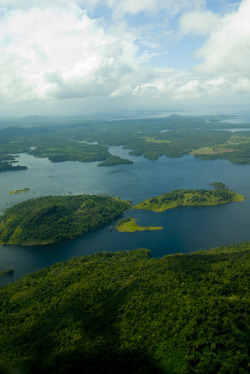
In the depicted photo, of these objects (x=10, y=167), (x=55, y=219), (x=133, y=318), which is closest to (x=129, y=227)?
(x=55, y=219)

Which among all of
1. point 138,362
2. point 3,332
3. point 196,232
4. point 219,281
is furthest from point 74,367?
point 196,232

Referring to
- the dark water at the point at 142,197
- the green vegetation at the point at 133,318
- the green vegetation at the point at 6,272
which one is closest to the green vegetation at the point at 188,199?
the dark water at the point at 142,197

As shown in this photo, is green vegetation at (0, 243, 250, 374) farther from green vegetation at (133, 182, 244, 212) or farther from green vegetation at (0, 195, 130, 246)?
green vegetation at (133, 182, 244, 212)

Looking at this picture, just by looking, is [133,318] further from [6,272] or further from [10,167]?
[10,167]

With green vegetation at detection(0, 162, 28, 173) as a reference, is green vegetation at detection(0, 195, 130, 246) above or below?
below

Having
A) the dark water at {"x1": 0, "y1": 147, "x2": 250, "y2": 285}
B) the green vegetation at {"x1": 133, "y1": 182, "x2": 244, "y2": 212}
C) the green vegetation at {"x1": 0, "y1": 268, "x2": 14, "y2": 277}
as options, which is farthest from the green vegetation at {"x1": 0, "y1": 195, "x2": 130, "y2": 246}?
the green vegetation at {"x1": 0, "y1": 268, "x2": 14, "y2": 277}

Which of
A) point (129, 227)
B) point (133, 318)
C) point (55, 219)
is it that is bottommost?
point (133, 318)

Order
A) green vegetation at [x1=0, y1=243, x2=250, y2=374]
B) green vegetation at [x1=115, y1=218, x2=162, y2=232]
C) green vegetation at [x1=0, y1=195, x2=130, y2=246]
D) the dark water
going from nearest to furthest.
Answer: green vegetation at [x1=0, y1=243, x2=250, y2=374], the dark water, green vegetation at [x1=0, y1=195, x2=130, y2=246], green vegetation at [x1=115, y1=218, x2=162, y2=232]
